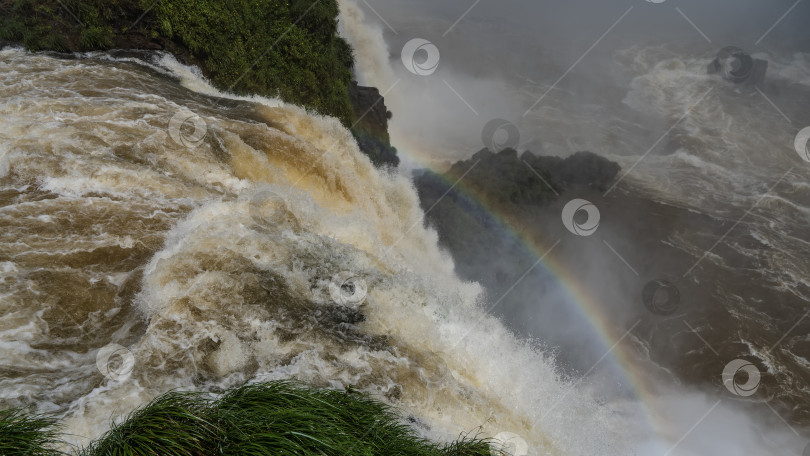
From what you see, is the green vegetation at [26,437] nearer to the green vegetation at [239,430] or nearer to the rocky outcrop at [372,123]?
the green vegetation at [239,430]

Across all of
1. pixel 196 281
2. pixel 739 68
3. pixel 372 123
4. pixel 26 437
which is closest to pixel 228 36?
pixel 372 123

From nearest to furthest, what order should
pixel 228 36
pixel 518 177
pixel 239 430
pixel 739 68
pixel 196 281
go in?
1. pixel 239 430
2. pixel 196 281
3. pixel 228 36
4. pixel 518 177
5. pixel 739 68

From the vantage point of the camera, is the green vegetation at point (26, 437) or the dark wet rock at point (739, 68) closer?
the green vegetation at point (26, 437)

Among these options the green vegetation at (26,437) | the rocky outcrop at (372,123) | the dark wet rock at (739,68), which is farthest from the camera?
the dark wet rock at (739,68)

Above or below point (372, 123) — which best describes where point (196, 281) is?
below

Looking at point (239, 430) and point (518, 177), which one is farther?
A: point (518, 177)

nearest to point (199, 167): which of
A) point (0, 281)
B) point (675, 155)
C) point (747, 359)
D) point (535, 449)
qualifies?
point (0, 281)

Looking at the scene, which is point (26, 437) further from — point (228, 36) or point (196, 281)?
point (228, 36)

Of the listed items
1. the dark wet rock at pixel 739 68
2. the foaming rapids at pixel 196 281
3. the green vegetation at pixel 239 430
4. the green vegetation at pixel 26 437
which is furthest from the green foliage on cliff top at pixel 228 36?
the dark wet rock at pixel 739 68
